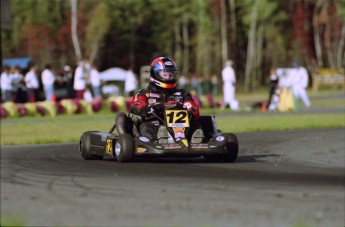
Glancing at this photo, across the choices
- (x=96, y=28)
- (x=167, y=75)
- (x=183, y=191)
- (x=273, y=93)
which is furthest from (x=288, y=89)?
(x=96, y=28)

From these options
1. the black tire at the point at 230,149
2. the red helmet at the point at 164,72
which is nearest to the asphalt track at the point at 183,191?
the black tire at the point at 230,149

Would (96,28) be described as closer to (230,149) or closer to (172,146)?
(230,149)

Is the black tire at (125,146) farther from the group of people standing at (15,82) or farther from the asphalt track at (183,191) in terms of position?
the group of people standing at (15,82)

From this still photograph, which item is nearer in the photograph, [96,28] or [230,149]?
[230,149]

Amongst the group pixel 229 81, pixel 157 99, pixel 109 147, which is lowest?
pixel 229 81

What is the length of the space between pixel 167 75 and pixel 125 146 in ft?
3.80

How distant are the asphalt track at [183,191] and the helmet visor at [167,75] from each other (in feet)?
3.38

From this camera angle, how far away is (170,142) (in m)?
10.6

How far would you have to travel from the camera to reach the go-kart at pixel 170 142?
1045 cm

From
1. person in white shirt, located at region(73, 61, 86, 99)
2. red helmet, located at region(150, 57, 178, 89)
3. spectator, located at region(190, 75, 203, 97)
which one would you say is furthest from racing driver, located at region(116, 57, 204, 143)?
spectator, located at region(190, 75, 203, 97)

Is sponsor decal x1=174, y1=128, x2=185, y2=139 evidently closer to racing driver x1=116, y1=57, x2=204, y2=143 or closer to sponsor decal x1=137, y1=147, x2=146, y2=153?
racing driver x1=116, y1=57, x2=204, y2=143

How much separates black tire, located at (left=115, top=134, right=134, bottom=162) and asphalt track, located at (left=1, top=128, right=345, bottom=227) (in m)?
0.18

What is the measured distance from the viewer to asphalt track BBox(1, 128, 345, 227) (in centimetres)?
845

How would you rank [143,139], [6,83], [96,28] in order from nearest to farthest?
[143,139], [6,83], [96,28]
